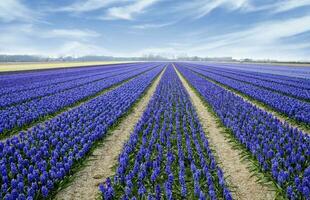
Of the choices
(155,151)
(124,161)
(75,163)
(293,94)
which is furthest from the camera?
(293,94)

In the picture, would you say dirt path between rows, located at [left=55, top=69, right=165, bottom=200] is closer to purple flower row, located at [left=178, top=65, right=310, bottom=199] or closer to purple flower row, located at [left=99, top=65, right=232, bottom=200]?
purple flower row, located at [left=99, top=65, right=232, bottom=200]

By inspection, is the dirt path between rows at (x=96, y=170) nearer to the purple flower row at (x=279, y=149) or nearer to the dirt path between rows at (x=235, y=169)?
the dirt path between rows at (x=235, y=169)

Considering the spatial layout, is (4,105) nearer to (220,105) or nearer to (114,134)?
(114,134)

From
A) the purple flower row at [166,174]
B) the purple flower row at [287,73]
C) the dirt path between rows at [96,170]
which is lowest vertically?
the dirt path between rows at [96,170]

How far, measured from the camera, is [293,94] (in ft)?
66.3

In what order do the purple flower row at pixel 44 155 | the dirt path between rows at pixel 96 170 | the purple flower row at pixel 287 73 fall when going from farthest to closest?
A: the purple flower row at pixel 287 73 < the dirt path between rows at pixel 96 170 < the purple flower row at pixel 44 155

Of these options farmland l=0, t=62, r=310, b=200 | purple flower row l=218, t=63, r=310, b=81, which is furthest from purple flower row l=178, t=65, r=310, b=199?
purple flower row l=218, t=63, r=310, b=81

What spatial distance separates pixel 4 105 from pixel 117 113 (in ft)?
24.8

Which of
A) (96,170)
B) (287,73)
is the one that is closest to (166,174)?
(96,170)

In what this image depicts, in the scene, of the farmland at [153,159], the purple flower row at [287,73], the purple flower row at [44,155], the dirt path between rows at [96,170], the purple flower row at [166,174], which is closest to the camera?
the purple flower row at [166,174]

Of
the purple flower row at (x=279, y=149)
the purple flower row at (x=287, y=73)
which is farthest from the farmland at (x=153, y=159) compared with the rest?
the purple flower row at (x=287, y=73)

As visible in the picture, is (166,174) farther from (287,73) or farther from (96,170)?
(287,73)

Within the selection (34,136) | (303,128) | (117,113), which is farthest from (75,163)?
(303,128)

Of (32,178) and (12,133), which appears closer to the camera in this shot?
(32,178)
